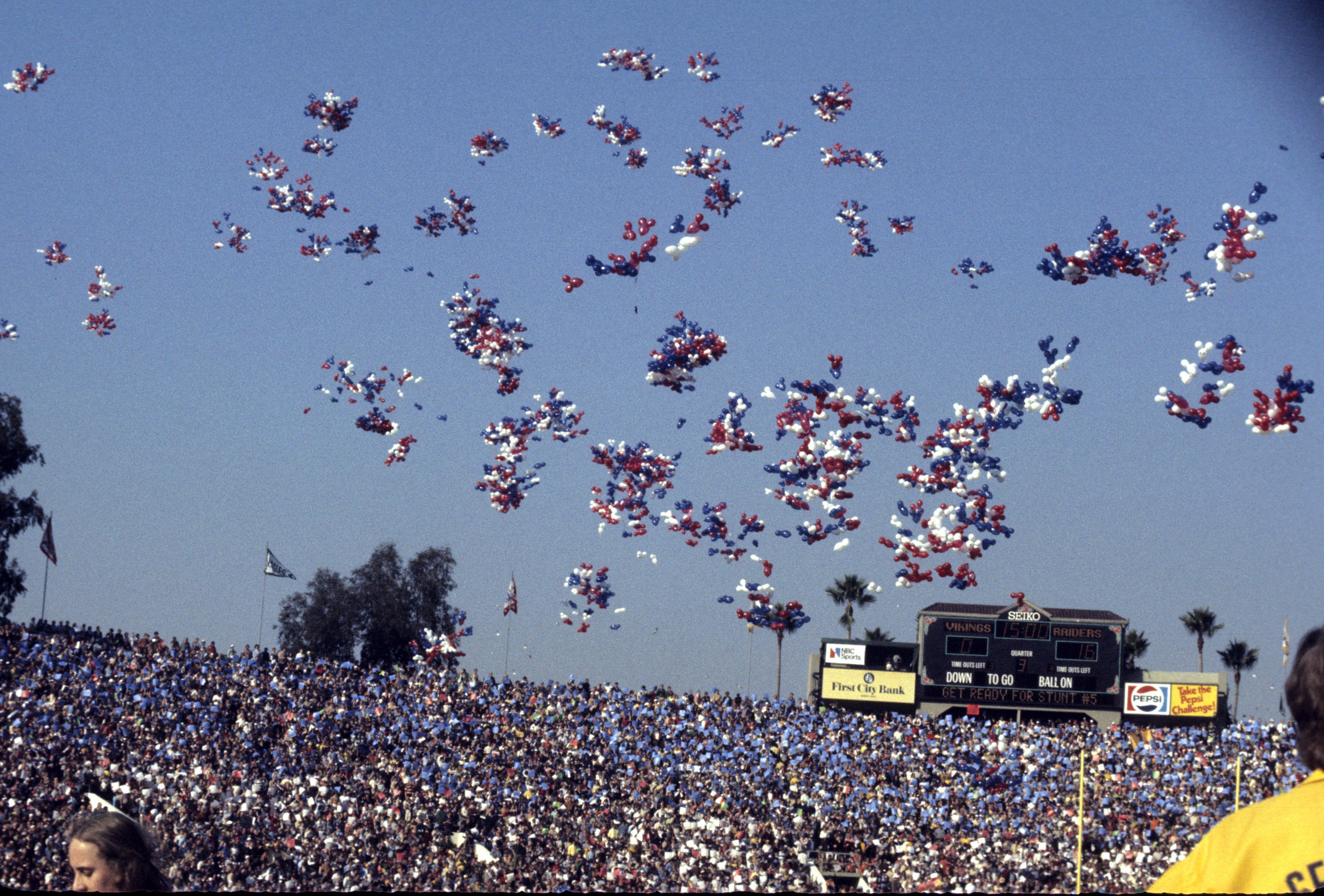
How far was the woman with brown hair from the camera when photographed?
2.82 m

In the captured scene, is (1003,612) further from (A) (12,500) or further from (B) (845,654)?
(A) (12,500)

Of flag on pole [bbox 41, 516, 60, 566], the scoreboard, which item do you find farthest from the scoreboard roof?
flag on pole [bbox 41, 516, 60, 566]

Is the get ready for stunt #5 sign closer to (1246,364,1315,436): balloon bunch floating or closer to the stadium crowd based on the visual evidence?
A: the stadium crowd

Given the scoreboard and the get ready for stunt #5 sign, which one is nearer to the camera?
the scoreboard

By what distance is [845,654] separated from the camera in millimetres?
41156

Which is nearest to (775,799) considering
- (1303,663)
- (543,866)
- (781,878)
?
(781,878)

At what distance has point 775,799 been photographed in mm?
29828

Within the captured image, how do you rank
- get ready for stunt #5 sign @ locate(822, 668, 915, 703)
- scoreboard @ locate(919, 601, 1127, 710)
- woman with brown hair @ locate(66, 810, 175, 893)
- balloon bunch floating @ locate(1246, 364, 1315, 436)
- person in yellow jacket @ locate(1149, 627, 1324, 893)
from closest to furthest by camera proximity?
person in yellow jacket @ locate(1149, 627, 1324, 893) < woman with brown hair @ locate(66, 810, 175, 893) < balloon bunch floating @ locate(1246, 364, 1315, 436) < scoreboard @ locate(919, 601, 1127, 710) < get ready for stunt #5 sign @ locate(822, 668, 915, 703)

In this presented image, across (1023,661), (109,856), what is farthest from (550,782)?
(109,856)

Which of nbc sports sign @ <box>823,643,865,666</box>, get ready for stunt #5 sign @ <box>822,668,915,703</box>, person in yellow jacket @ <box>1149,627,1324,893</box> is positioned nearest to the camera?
person in yellow jacket @ <box>1149,627,1324,893</box>

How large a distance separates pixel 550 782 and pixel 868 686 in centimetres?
1329

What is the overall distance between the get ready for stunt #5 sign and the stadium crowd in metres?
4.15

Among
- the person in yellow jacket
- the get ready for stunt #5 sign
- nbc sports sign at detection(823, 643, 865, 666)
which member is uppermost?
nbc sports sign at detection(823, 643, 865, 666)

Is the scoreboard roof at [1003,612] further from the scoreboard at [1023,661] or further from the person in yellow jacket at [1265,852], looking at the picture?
the person in yellow jacket at [1265,852]
